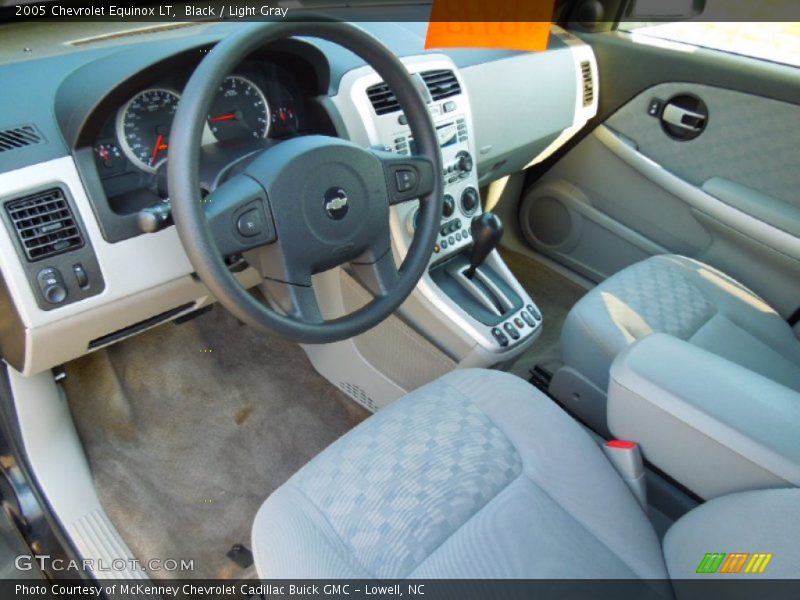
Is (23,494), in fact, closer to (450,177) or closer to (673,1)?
(450,177)

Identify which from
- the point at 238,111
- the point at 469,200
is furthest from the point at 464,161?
the point at 238,111

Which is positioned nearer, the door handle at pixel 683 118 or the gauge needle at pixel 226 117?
the gauge needle at pixel 226 117

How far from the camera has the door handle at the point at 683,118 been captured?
6.20 feet

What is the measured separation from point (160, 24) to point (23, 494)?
3.70 ft

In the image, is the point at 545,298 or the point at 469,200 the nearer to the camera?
the point at 469,200

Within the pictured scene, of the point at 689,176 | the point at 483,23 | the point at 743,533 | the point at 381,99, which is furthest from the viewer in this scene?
the point at 689,176

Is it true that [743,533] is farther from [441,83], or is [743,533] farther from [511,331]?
→ [441,83]

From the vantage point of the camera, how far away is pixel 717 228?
75.2 inches

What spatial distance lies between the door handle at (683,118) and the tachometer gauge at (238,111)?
1.29 m

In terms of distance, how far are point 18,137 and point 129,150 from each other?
0.56 feet

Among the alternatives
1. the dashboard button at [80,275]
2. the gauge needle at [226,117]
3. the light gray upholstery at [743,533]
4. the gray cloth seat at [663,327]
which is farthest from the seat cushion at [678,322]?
the dashboard button at [80,275]

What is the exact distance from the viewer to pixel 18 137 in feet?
3.46

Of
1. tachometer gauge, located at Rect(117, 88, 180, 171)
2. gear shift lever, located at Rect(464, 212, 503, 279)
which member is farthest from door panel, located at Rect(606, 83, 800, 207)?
tachometer gauge, located at Rect(117, 88, 180, 171)

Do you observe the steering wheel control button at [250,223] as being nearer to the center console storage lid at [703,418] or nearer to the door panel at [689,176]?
the center console storage lid at [703,418]
